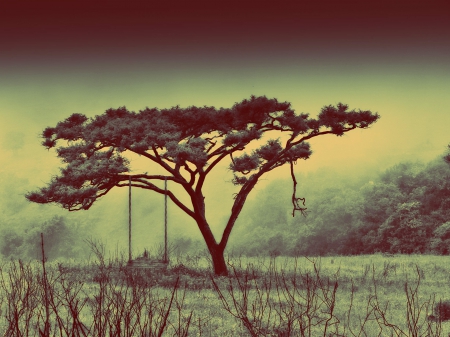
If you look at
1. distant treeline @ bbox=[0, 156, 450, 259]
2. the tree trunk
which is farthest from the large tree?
distant treeline @ bbox=[0, 156, 450, 259]

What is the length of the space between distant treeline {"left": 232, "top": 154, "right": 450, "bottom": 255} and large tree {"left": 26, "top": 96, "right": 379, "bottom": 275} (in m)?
12.7

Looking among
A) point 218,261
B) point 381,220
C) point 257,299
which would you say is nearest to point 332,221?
point 381,220

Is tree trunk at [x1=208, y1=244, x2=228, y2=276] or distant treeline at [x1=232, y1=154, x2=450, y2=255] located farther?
distant treeline at [x1=232, y1=154, x2=450, y2=255]

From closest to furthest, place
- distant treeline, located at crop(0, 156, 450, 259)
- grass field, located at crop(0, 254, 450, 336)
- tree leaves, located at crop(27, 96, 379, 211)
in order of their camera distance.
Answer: grass field, located at crop(0, 254, 450, 336) → tree leaves, located at crop(27, 96, 379, 211) → distant treeline, located at crop(0, 156, 450, 259)

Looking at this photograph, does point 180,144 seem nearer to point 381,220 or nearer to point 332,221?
point 381,220

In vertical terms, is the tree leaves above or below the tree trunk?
above

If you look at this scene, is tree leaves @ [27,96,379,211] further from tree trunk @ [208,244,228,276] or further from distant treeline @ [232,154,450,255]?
distant treeline @ [232,154,450,255]

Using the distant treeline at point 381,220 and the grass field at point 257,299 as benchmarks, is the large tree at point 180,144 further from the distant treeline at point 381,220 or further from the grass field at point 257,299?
the distant treeline at point 381,220

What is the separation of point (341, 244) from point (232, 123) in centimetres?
2230

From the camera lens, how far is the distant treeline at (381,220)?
1321 inches

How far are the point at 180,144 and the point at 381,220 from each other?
906 inches

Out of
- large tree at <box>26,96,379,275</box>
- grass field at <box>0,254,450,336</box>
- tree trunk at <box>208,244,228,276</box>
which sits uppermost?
large tree at <box>26,96,379,275</box>

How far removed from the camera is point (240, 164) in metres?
19.3

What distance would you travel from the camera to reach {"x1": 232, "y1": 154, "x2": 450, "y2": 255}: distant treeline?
110 feet
